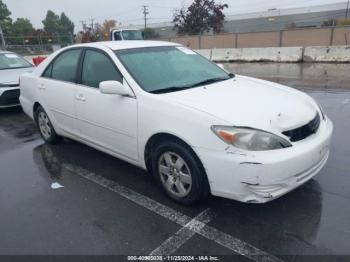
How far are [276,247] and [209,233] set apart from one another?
0.57m

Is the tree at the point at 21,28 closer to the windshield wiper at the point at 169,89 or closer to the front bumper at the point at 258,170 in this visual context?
the windshield wiper at the point at 169,89

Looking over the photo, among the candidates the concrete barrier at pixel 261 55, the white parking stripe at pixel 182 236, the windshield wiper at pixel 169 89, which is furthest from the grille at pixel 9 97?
the concrete barrier at pixel 261 55

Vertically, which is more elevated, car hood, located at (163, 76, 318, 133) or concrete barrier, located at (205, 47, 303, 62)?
concrete barrier, located at (205, 47, 303, 62)

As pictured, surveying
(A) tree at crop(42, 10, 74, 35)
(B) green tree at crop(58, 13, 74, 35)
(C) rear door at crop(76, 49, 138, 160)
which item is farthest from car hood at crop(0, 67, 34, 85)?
(B) green tree at crop(58, 13, 74, 35)

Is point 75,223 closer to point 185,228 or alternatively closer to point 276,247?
point 185,228

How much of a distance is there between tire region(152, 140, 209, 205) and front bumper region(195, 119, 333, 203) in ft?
0.36

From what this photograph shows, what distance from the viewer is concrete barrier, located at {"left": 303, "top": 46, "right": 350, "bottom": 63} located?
1503cm

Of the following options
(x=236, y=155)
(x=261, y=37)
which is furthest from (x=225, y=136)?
(x=261, y=37)

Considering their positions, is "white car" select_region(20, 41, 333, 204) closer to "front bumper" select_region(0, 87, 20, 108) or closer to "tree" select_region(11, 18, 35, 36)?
"front bumper" select_region(0, 87, 20, 108)

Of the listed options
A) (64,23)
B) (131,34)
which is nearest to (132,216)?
(131,34)

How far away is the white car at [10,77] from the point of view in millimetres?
7625

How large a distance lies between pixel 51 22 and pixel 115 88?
104 m

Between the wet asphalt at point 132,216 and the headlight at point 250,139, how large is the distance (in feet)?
2.46

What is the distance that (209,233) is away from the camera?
9.89 feet
